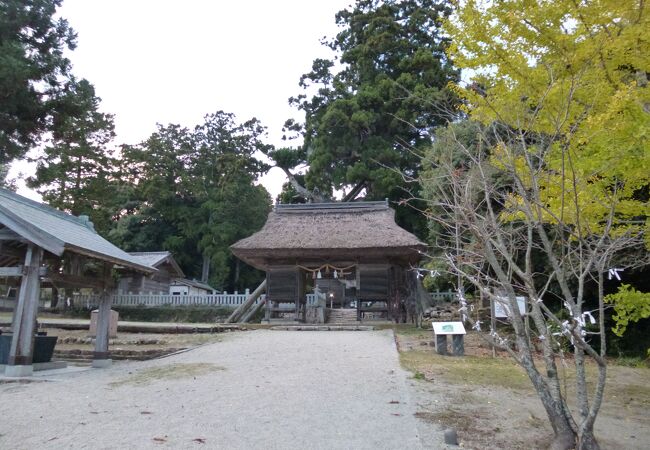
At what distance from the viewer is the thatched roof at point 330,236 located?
690 inches

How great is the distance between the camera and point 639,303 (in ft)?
17.6

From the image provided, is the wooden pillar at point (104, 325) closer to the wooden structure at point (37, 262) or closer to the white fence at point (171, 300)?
the wooden structure at point (37, 262)

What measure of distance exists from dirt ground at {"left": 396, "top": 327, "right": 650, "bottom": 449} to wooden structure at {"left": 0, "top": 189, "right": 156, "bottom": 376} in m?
6.21

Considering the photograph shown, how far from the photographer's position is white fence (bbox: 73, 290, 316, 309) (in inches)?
970

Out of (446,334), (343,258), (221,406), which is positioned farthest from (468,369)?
(343,258)

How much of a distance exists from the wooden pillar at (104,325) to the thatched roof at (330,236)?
811 cm

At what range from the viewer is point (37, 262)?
811cm

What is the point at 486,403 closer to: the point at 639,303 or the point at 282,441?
the point at 639,303

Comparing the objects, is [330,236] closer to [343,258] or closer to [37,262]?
[343,258]

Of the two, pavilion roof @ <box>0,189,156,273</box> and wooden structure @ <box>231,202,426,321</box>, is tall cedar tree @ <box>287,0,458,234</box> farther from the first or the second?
pavilion roof @ <box>0,189,156,273</box>

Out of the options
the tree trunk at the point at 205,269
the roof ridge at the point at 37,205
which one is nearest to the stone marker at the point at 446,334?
the roof ridge at the point at 37,205

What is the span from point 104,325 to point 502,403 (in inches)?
306

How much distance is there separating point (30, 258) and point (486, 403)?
7.73 metres

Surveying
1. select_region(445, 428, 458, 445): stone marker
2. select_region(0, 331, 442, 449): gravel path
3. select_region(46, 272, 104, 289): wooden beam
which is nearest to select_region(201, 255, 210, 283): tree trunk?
select_region(46, 272, 104, 289): wooden beam
